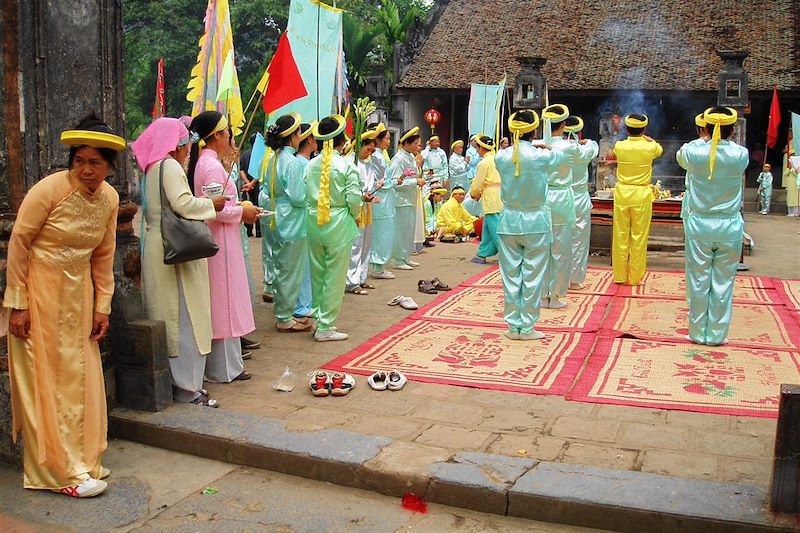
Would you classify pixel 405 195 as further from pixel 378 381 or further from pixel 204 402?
pixel 204 402

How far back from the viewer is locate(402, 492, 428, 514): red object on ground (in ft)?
12.1

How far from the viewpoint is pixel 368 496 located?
3.81m

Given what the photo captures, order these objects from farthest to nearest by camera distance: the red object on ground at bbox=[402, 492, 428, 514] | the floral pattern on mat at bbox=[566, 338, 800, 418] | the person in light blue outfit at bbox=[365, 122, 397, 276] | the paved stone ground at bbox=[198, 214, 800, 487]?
the person in light blue outfit at bbox=[365, 122, 397, 276] < the floral pattern on mat at bbox=[566, 338, 800, 418] < the paved stone ground at bbox=[198, 214, 800, 487] < the red object on ground at bbox=[402, 492, 428, 514]

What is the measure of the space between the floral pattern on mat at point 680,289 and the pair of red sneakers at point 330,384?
438cm

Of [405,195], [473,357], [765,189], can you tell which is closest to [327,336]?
[473,357]

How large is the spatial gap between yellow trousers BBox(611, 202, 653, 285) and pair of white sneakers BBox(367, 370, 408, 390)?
456 cm

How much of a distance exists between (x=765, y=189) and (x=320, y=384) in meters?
17.8

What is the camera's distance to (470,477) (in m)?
3.71

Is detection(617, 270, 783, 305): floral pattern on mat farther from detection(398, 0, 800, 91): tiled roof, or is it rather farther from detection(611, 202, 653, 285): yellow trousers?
detection(398, 0, 800, 91): tiled roof

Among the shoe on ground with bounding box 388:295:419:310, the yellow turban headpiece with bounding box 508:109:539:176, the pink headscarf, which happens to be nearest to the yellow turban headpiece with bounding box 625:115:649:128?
the yellow turban headpiece with bounding box 508:109:539:176

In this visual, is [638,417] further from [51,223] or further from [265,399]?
[51,223]

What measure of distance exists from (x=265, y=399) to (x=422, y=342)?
1.80 metres

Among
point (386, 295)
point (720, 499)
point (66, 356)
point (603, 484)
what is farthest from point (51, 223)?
point (386, 295)

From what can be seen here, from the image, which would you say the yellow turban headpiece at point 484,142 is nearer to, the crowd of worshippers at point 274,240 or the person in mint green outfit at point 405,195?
the crowd of worshippers at point 274,240
